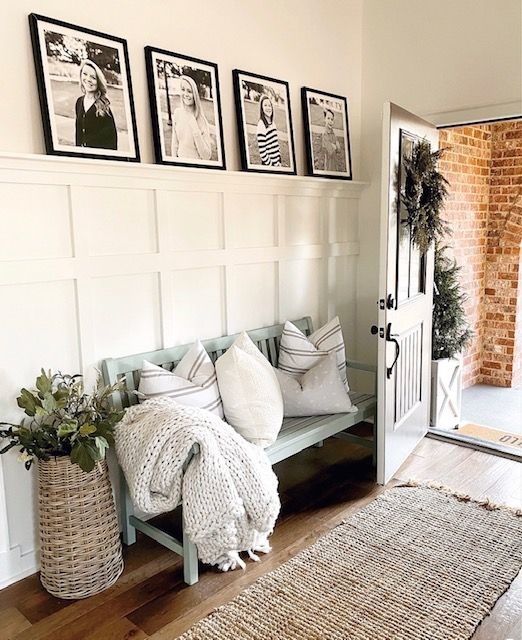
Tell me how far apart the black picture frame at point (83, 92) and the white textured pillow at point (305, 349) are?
1.32 m

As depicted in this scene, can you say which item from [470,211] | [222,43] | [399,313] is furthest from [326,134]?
[470,211]

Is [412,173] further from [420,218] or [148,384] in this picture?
[148,384]

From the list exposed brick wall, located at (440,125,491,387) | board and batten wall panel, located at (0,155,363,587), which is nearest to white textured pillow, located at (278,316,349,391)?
board and batten wall panel, located at (0,155,363,587)

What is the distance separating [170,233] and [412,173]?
1.44 meters

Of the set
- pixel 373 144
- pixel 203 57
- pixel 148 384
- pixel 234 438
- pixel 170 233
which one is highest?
pixel 203 57

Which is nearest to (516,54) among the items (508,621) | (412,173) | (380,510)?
(412,173)

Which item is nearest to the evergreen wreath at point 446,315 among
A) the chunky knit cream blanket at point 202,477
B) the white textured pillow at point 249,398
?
the white textured pillow at point 249,398

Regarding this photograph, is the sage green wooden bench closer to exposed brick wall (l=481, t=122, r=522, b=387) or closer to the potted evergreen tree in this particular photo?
the potted evergreen tree

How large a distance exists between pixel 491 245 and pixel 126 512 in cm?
395

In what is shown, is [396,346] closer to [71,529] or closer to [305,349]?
[305,349]

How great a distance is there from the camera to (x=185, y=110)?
9.49 feet

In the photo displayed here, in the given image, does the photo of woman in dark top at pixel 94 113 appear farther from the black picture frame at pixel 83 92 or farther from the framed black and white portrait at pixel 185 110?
the framed black and white portrait at pixel 185 110

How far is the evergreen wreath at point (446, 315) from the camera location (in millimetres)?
4098

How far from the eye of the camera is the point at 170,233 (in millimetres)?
2887
